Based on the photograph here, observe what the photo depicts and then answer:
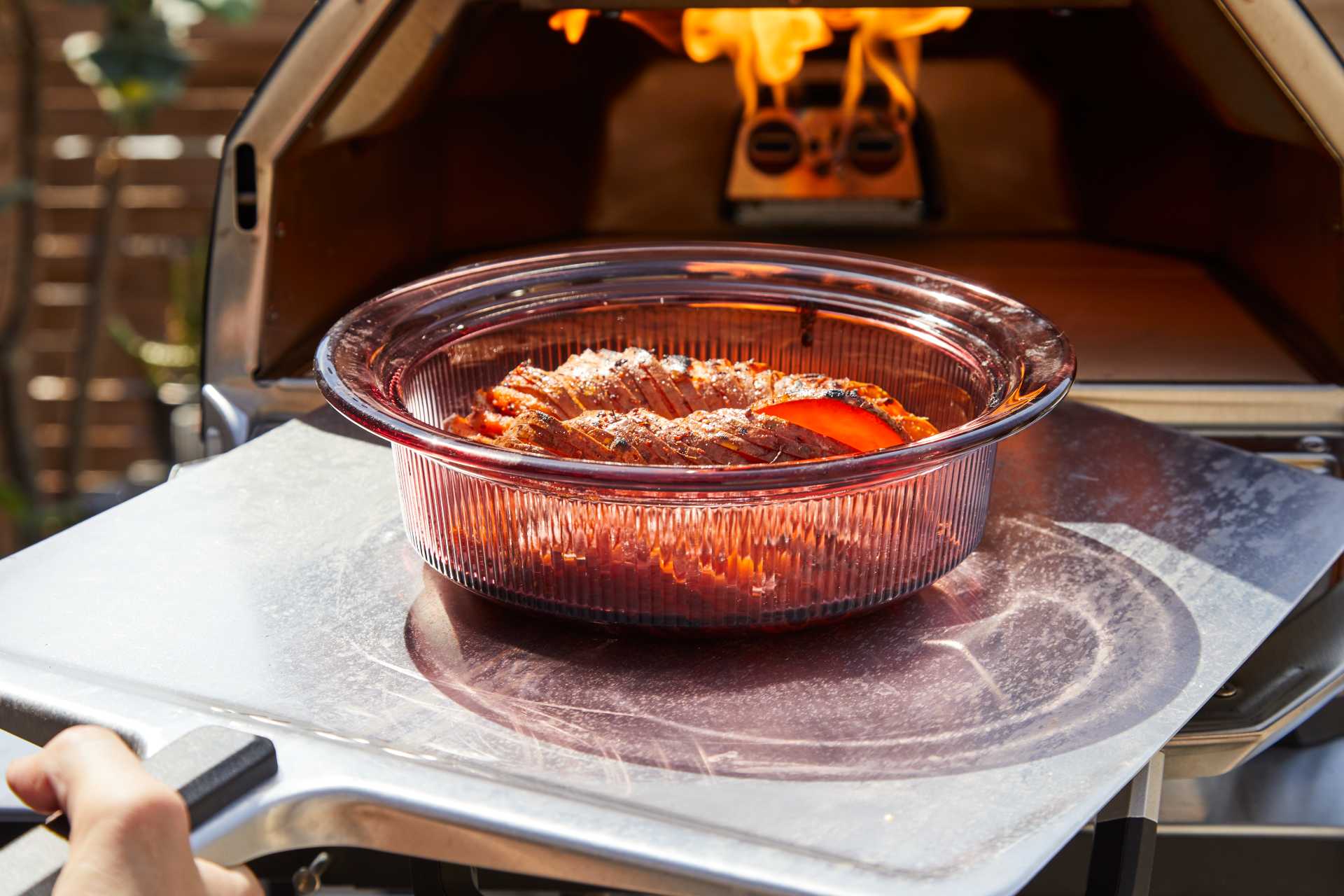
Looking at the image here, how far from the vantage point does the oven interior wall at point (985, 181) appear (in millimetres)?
919

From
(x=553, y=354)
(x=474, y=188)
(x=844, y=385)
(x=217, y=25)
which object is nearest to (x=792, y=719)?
(x=844, y=385)

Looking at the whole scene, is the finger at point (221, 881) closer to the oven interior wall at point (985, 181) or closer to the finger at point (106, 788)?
the finger at point (106, 788)

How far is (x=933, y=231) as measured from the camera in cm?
125

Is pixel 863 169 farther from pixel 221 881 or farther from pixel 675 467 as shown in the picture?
pixel 221 881

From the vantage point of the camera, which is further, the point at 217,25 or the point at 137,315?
the point at 137,315

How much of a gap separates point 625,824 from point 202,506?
0.37 m

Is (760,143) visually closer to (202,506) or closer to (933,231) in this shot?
(933,231)

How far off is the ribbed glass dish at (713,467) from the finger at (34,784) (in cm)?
19

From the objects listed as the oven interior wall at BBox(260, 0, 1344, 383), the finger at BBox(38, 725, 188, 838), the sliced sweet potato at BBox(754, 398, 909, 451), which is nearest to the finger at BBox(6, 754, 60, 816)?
the finger at BBox(38, 725, 188, 838)

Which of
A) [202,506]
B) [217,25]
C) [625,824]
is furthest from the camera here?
[217,25]

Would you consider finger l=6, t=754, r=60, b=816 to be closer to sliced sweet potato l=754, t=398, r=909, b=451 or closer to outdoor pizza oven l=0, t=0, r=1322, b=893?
outdoor pizza oven l=0, t=0, r=1322, b=893

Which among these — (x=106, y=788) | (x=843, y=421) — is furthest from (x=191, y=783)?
(x=843, y=421)

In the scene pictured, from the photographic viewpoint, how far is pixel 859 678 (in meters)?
0.56

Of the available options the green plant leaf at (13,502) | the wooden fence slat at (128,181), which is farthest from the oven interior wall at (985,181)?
the green plant leaf at (13,502)
